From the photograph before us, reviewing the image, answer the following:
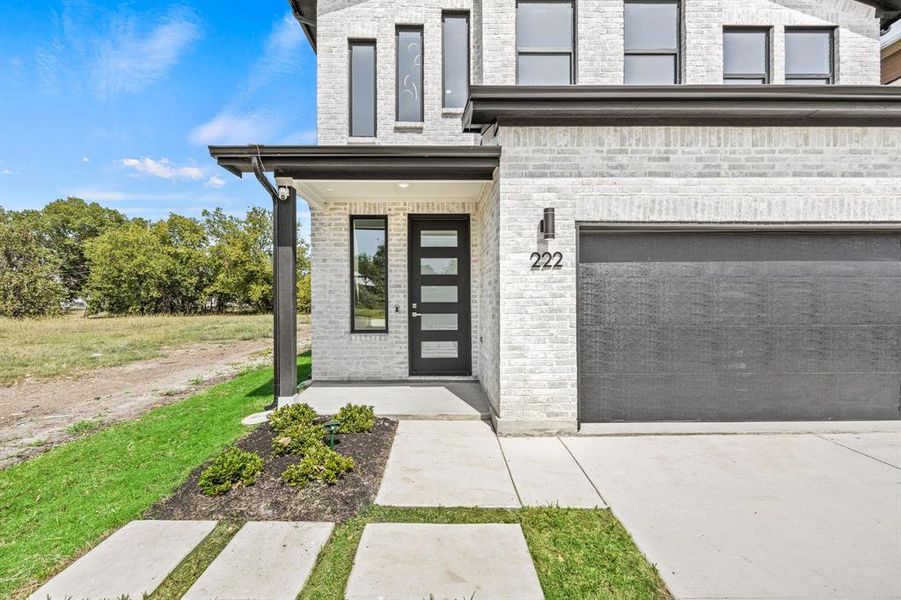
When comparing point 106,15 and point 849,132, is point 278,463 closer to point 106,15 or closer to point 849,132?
point 849,132

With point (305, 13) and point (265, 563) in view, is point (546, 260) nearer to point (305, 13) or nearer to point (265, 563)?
point (265, 563)

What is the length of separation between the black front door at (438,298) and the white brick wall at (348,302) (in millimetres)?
166

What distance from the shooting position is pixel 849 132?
4574 mm

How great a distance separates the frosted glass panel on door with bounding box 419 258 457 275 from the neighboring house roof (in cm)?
484

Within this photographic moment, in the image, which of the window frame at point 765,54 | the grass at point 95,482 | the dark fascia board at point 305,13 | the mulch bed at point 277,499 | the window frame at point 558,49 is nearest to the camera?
the grass at point 95,482

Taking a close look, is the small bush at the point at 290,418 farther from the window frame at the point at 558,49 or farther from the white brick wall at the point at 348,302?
the window frame at the point at 558,49

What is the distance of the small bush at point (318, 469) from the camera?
127 inches

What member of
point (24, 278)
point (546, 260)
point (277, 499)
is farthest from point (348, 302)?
point (24, 278)

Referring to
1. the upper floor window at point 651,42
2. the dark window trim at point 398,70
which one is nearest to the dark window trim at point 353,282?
the dark window trim at point 398,70

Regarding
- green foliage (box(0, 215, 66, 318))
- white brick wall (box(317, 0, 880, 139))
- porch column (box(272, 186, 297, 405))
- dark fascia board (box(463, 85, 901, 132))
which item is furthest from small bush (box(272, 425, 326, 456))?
green foliage (box(0, 215, 66, 318))

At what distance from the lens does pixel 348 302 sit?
267 inches

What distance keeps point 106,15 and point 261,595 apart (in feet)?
52.5

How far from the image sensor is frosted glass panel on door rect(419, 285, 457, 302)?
693 centimetres

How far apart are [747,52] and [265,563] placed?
9.14 m
